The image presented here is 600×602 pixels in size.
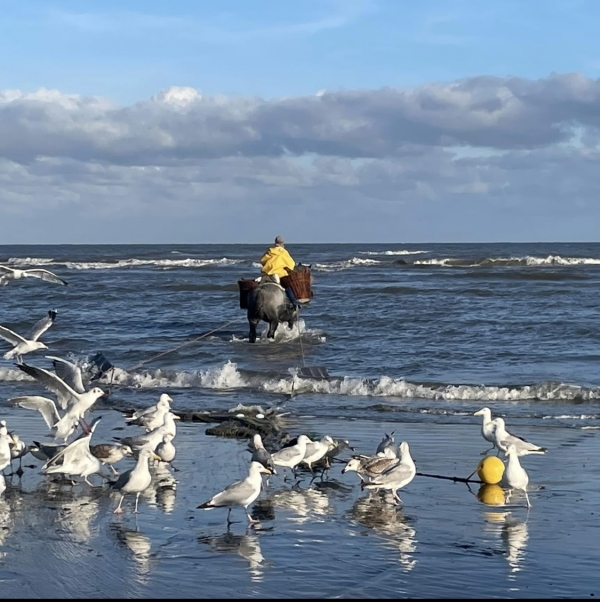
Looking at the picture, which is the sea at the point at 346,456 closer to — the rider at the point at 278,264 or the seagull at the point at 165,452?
the seagull at the point at 165,452

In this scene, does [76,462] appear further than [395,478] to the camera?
Yes

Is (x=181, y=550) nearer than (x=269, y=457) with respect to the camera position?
Yes

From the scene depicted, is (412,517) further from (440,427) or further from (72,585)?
(440,427)

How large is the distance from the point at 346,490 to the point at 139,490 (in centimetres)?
168

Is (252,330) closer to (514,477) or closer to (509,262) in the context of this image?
(514,477)

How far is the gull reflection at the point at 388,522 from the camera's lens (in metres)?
6.68

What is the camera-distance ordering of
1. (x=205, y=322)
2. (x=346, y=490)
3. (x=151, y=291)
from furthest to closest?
(x=151, y=291), (x=205, y=322), (x=346, y=490)

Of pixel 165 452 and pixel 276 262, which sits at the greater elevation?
pixel 276 262

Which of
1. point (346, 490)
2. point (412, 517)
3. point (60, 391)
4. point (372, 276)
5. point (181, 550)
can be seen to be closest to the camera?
point (181, 550)

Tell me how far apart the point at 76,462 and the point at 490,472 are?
3.26 metres

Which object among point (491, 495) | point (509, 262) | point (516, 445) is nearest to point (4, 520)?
point (491, 495)

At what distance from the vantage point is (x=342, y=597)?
5832 mm

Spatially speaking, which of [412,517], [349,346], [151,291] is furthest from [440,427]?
[151,291]

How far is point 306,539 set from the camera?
273 inches
